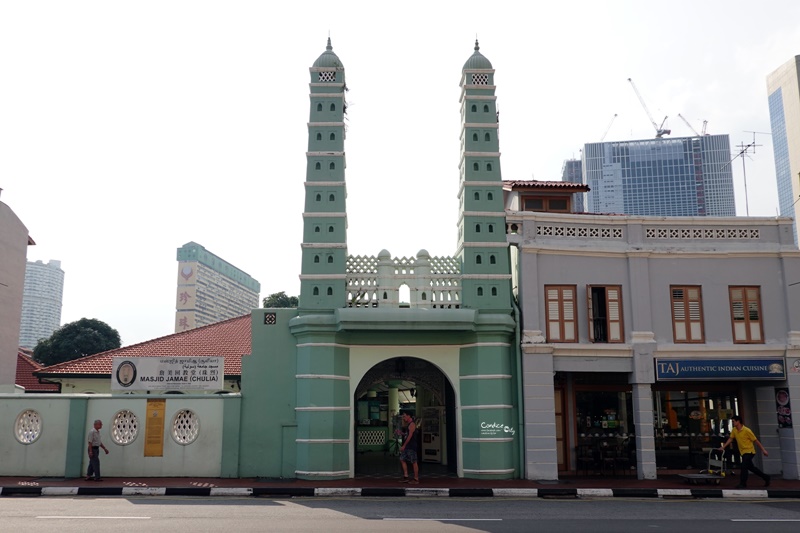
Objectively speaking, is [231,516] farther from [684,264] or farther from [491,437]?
[684,264]

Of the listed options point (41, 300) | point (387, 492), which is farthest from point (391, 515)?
point (41, 300)

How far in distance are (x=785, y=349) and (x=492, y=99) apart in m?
9.68

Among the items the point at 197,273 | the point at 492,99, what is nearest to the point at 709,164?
the point at 197,273

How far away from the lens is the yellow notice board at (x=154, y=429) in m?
17.3

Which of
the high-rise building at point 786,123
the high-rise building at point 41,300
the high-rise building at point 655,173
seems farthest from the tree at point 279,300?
the high-rise building at point 41,300

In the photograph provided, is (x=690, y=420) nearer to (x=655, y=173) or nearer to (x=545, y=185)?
(x=545, y=185)

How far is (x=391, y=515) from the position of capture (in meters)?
11.8

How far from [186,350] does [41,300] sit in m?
151

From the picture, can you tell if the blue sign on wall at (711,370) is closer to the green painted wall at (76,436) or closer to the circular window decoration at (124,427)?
the circular window decoration at (124,427)

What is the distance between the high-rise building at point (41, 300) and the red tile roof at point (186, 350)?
142 meters

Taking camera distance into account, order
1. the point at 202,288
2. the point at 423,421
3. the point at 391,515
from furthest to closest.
Result: the point at 202,288 → the point at 423,421 → the point at 391,515

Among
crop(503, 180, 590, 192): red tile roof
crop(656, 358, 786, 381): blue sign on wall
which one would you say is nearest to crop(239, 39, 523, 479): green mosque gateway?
crop(656, 358, 786, 381): blue sign on wall

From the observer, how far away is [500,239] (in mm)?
18047

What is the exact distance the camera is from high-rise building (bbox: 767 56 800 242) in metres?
94.3
